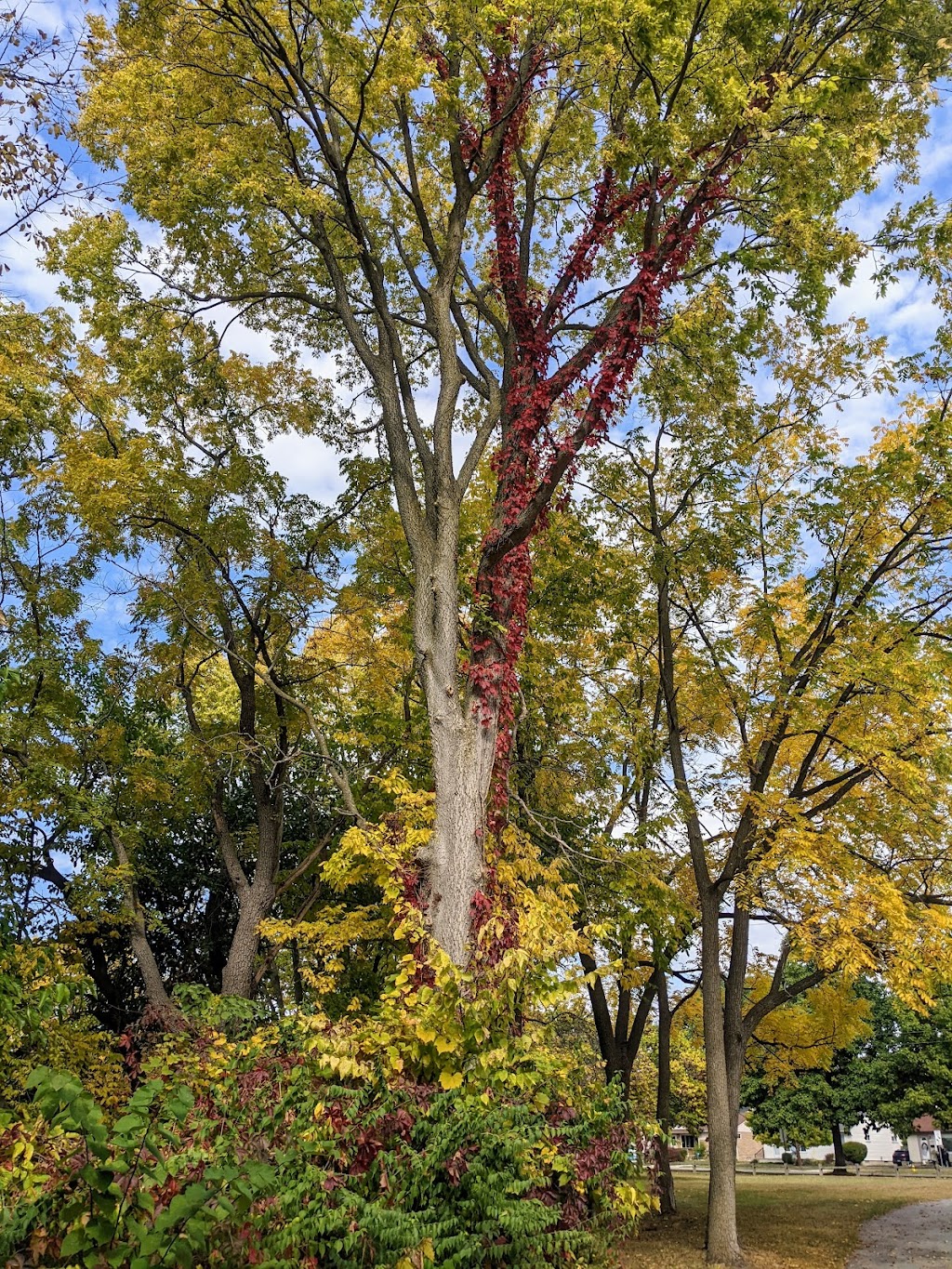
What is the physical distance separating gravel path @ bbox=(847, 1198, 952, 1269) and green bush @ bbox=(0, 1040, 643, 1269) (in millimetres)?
9508

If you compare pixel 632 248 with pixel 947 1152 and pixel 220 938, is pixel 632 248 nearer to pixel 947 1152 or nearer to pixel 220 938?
pixel 220 938

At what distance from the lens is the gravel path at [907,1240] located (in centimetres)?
1073

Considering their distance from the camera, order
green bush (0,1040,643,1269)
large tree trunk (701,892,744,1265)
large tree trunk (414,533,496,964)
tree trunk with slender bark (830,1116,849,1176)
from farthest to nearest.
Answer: tree trunk with slender bark (830,1116,849,1176) → large tree trunk (701,892,744,1265) → large tree trunk (414,533,496,964) → green bush (0,1040,643,1269)

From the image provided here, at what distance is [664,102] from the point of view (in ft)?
26.3

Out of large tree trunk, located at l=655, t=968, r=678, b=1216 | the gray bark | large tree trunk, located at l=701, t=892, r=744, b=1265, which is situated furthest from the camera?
large tree trunk, located at l=655, t=968, r=678, b=1216

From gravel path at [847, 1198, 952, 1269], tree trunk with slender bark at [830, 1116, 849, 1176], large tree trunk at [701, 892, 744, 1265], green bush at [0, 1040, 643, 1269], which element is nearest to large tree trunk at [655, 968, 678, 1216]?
large tree trunk at [701, 892, 744, 1265]

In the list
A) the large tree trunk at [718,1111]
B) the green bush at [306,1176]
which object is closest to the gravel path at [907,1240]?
the large tree trunk at [718,1111]

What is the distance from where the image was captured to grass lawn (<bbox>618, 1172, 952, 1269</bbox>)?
35.9 feet

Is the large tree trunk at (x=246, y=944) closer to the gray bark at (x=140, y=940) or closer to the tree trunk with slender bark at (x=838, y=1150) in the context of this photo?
the gray bark at (x=140, y=940)

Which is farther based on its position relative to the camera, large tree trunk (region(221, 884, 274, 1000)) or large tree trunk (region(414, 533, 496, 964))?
large tree trunk (region(221, 884, 274, 1000))

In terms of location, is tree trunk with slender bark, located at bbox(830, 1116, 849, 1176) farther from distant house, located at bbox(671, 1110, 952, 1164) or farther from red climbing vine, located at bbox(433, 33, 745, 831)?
red climbing vine, located at bbox(433, 33, 745, 831)

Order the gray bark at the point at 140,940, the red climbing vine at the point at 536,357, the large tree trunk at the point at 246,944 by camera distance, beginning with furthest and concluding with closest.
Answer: the large tree trunk at the point at 246,944, the gray bark at the point at 140,940, the red climbing vine at the point at 536,357

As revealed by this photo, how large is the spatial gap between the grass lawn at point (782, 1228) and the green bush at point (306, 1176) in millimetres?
4508

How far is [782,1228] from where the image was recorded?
543 inches
